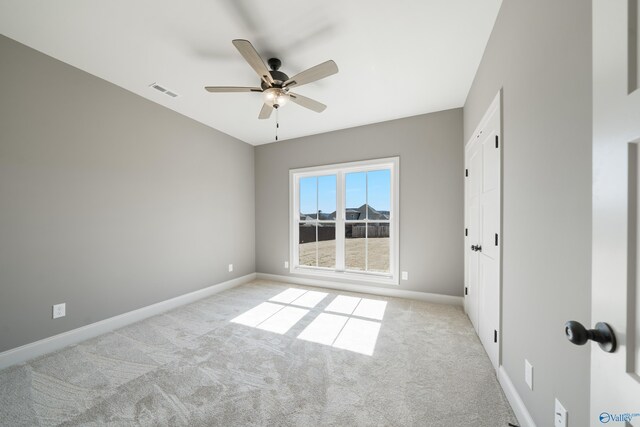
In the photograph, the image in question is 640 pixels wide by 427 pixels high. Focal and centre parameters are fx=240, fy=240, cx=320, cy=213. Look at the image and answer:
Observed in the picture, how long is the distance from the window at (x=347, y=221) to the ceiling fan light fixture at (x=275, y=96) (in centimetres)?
189

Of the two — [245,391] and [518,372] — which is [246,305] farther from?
[518,372]

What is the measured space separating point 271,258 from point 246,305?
1381mm

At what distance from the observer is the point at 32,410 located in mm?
1545

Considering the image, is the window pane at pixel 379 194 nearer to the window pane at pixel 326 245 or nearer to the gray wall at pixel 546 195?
the window pane at pixel 326 245

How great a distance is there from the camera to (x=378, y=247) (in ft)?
12.7

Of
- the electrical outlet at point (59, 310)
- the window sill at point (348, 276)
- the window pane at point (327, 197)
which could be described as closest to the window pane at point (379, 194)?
the window pane at point (327, 197)

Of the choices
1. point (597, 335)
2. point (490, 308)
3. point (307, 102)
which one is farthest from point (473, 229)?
point (597, 335)

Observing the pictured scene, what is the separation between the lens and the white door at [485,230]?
1876 mm

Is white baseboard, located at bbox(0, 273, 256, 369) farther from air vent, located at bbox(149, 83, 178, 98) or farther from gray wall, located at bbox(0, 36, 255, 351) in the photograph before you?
air vent, located at bbox(149, 83, 178, 98)

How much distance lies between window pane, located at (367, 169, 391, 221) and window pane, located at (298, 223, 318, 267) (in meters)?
1.16

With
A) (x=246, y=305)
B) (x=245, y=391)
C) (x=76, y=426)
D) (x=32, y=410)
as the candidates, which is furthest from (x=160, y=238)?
(x=245, y=391)

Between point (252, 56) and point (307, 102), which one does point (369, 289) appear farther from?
point (252, 56)

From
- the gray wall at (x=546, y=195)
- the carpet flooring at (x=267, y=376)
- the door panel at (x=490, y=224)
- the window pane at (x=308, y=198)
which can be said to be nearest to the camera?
the gray wall at (x=546, y=195)

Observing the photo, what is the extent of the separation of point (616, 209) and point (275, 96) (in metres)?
2.32
